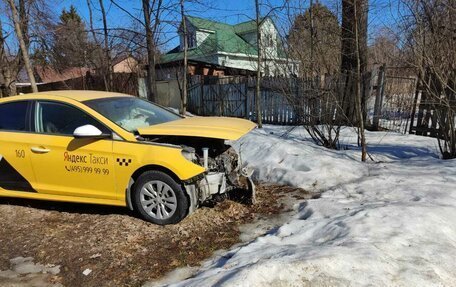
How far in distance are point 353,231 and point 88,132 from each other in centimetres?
302

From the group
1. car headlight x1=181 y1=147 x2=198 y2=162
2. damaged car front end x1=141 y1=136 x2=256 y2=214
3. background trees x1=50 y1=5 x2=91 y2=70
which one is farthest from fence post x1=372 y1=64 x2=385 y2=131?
background trees x1=50 y1=5 x2=91 y2=70

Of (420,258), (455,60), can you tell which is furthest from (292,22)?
(420,258)

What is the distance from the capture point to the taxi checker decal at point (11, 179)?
4.86m

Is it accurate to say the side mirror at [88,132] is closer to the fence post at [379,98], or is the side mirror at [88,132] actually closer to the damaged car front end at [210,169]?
the damaged car front end at [210,169]

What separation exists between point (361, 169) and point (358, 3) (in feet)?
8.92

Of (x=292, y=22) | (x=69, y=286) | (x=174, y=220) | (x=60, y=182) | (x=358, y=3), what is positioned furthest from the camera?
(x=292, y=22)

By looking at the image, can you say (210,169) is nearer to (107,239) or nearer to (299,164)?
(107,239)

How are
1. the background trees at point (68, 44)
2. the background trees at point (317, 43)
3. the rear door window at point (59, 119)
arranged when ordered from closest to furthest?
the rear door window at point (59, 119) → the background trees at point (317, 43) → the background trees at point (68, 44)

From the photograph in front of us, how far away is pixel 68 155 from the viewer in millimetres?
4531

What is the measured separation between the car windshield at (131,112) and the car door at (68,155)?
21cm

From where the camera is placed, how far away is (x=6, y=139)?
488cm

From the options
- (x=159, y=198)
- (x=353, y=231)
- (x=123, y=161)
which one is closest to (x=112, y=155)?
(x=123, y=161)

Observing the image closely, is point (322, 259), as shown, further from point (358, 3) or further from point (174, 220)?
point (358, 3)

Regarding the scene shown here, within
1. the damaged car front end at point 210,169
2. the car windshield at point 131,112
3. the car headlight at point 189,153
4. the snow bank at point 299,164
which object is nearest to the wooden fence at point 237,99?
the snow bank at point 299,164
